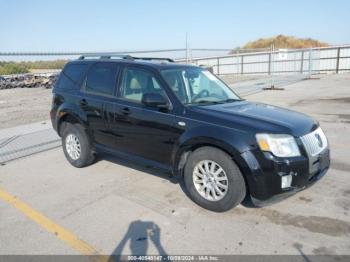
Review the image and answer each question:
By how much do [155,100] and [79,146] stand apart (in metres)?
2.07

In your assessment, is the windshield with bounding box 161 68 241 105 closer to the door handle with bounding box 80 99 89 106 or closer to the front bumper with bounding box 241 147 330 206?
the front bumper with bounding box 241 147 330 206

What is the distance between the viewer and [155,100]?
404 centimetres

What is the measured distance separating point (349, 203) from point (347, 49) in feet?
97.1

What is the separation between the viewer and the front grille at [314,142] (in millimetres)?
3607

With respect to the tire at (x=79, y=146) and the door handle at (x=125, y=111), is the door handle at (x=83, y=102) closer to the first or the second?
the tire at (x=79, y=146)

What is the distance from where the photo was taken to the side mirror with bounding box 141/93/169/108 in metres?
4.04

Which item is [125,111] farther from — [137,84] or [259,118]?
[259,118]

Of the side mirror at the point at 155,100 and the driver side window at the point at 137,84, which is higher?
the driver side window at the point at 137,84

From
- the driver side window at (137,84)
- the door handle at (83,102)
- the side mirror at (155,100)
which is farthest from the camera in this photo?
the door handle at (83,102)

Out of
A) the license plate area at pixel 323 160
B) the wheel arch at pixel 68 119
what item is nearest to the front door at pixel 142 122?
the wheel arch at pixel 68 119

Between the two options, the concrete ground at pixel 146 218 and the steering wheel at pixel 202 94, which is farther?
the steering wheel at pixel 202 94

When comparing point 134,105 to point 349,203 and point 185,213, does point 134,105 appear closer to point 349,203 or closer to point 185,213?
point 185,213

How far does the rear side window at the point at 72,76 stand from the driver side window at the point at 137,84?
3.65ft

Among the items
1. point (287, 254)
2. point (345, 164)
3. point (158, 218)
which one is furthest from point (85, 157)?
point (345, 164)
